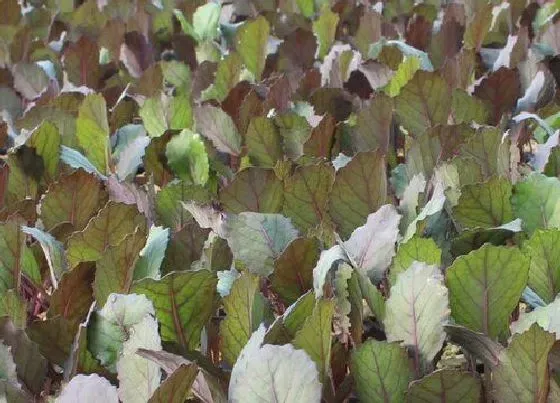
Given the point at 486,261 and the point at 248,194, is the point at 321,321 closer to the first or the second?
the point at 486,261

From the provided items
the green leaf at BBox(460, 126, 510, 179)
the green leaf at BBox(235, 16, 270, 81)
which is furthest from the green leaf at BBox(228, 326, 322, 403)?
the green leaf at BBox(235, 16, 270, 81)

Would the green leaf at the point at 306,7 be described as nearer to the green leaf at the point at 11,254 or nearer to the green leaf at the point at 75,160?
the green leaf at the point at 75,160

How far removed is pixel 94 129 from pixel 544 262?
94 cm

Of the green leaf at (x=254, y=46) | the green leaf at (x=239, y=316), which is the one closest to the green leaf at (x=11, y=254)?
the green leaf at (x=239, y=316)

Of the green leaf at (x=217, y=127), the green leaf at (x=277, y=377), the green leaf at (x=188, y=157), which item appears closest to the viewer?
the green leaf at (x=277, y=377)

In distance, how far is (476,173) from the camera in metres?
1.42

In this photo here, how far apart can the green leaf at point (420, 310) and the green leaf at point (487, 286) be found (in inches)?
2.0

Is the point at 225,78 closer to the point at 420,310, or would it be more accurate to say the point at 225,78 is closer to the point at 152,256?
the point at 152,256

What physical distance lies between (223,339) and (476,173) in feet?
1.67

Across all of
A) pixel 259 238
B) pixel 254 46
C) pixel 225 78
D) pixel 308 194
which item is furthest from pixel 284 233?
pixel 254 46

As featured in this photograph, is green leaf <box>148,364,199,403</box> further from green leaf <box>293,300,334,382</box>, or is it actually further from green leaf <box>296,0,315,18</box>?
green leaf <box>296,0,315,18</box>

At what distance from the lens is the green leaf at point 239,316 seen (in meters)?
1.08

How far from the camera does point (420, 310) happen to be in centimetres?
106

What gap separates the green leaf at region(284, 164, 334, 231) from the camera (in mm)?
1415
